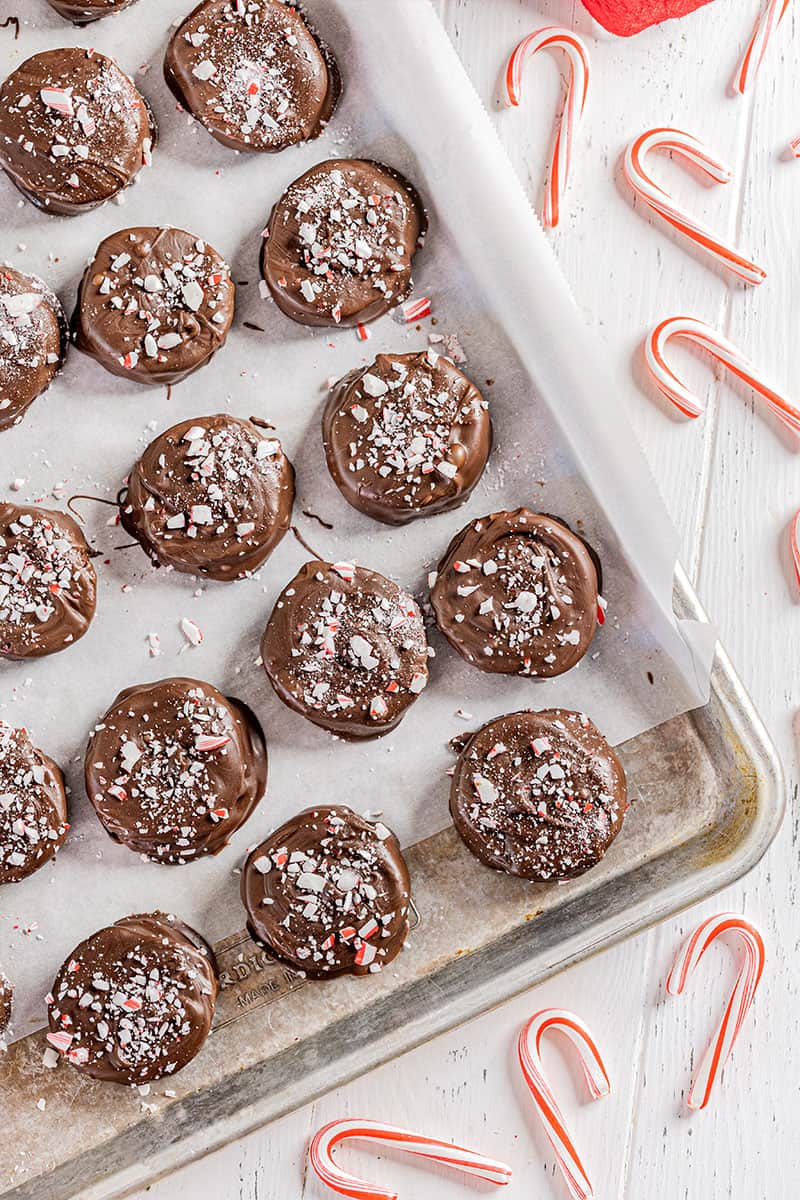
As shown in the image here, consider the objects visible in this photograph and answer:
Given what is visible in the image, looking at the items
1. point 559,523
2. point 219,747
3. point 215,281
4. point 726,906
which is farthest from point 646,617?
point 215,281

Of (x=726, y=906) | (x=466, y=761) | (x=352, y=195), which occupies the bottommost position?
(x=726, y=906)

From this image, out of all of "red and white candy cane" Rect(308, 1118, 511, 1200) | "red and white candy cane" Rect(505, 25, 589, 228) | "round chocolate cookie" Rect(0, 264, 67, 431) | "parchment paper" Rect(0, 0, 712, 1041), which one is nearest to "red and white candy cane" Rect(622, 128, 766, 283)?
"red and white candy cane" Rect(505, 25, 589, 228)

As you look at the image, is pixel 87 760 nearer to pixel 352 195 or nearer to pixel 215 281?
pixel 215 281

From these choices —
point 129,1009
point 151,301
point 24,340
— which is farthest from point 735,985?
point 24,340

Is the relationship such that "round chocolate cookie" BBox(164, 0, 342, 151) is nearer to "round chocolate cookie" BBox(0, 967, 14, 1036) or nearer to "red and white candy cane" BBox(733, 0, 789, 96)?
"red and white candy cane" BBox(733, 0, 789, 96)

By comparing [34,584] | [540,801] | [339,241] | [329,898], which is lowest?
[329,898]

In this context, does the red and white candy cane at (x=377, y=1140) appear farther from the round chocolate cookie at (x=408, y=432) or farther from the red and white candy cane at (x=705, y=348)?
the red and white candy cane at (x=705, y=348)

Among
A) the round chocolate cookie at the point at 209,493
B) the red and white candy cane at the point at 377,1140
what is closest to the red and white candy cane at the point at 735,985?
the red and white candy cane at the point at 377,1140

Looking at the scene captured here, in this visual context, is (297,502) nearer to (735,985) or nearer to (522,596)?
(522,596)
